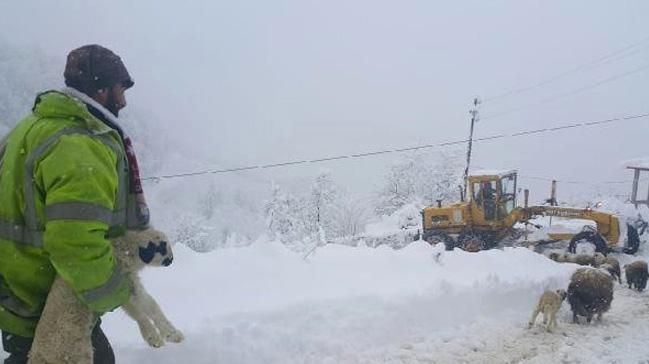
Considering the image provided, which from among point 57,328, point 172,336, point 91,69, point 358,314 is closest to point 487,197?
point 358,314

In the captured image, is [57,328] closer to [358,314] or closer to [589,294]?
[358,314]

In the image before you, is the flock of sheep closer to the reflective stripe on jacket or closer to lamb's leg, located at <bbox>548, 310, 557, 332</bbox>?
lamb's leg, located at <bbox>548, 310, 557, 332</bbox>

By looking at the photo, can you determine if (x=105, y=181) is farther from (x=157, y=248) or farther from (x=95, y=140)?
(x=157, y=248)

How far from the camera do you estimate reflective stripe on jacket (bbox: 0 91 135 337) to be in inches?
72.1

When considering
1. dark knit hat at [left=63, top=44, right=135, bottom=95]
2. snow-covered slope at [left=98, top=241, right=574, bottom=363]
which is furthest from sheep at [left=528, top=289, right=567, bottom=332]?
dark knit hat at [left=63, top=44, right=135, bottom=95]

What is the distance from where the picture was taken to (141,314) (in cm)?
239

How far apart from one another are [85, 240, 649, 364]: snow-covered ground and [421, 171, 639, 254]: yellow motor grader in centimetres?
837

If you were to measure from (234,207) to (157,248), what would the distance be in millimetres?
79046

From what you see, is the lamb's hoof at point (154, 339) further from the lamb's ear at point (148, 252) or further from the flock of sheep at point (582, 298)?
the flock of sheep at point (582, 298)

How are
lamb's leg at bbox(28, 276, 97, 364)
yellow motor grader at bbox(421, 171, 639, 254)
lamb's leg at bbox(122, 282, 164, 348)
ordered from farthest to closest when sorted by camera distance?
1. yellow motor grader at bbox(421, 171, 639, 254)
2. lamb's leg at bbox(122, 282, 164, 348)
3. lamb's leg at bbox(28, 276, 97, 364)

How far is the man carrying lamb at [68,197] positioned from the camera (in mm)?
1838

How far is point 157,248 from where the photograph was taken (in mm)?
2279

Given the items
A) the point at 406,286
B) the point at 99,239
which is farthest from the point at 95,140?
the point at 406,286

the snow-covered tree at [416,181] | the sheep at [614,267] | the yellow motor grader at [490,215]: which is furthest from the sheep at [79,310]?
the snow-covered tree at [416,181]
